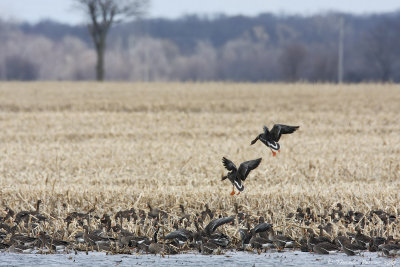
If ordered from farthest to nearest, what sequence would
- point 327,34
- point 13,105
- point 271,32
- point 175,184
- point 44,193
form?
point 271,32 → point 327,34 → point 13,105 → point 175,184 → point 44,193

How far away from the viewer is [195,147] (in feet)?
46.8

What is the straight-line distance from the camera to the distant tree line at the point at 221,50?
9012 centimetres

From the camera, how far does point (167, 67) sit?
107875mm

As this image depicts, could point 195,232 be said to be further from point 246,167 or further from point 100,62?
point 100,62

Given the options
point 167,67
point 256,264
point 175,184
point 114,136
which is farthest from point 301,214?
point 167,67

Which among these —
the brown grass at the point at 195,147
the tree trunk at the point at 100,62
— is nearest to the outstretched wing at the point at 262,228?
the brown grass at the point at 195,147

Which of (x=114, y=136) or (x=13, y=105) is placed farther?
(x=13, y=105)

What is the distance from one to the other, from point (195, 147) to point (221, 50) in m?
101

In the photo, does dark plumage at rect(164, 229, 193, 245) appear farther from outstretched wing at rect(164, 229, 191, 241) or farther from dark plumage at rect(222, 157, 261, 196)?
dark plumage at rect(222, 157, 261, 196)

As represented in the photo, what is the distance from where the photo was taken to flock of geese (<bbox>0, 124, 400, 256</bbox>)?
5906 millimetres

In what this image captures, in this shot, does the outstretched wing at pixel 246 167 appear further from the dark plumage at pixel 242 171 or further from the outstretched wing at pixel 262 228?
the outstretched wing at pixel 262 228

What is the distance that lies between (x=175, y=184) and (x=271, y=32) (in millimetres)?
111904

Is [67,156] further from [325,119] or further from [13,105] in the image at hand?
[13,105]

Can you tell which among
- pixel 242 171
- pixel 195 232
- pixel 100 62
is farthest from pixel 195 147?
pixel 100 62
